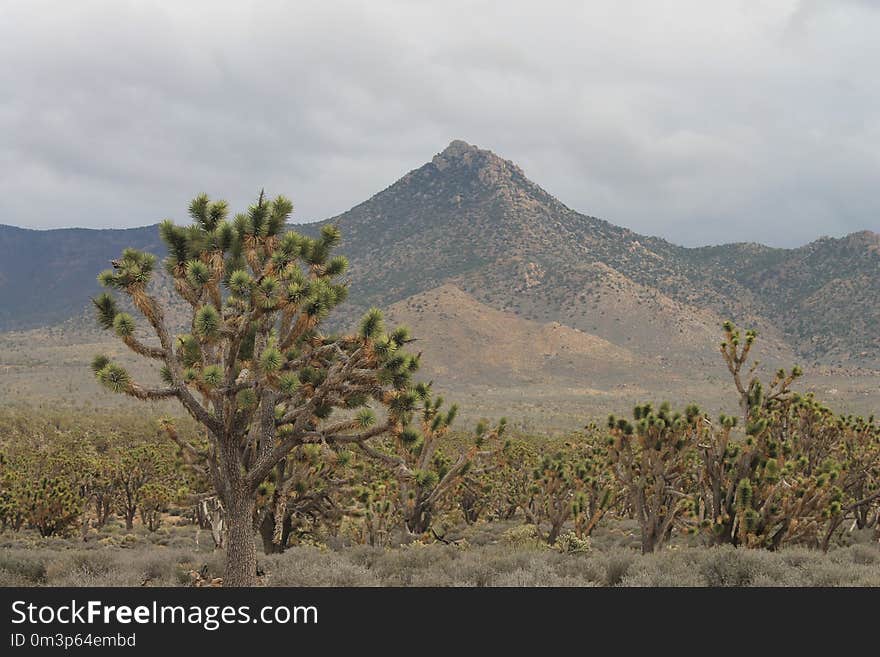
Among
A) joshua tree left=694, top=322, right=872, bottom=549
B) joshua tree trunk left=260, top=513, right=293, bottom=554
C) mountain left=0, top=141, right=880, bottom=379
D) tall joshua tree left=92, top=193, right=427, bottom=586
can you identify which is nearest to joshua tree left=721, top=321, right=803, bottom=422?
joshua tree left=694, top=322, right=872, bottom=549

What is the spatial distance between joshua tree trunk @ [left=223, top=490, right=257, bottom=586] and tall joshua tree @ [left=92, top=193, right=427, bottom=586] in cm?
2

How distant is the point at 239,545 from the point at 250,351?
9.94 feet

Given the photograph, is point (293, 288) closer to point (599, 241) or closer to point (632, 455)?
point (632, 455)

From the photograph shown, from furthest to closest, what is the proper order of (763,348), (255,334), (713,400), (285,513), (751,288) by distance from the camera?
(751,288) < (763,348) < (713,400) < (285,513) < (255,334)

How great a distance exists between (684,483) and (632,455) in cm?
478

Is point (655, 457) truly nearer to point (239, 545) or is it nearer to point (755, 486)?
point (755, 486)

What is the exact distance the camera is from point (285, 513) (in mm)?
14594

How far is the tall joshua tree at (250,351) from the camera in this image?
915cm

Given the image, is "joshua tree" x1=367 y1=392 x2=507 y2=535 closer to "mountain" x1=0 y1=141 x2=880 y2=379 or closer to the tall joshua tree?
the tall joshua tree

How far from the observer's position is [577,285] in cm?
12044

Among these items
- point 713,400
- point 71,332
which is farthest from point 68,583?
point 71,332

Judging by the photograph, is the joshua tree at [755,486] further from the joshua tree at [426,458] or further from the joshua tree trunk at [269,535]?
the joshua tree trunk at [269,535]

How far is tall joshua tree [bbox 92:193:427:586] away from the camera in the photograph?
9148 millimetres

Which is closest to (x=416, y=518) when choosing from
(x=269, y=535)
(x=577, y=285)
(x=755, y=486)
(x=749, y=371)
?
(x=269, y=535)
